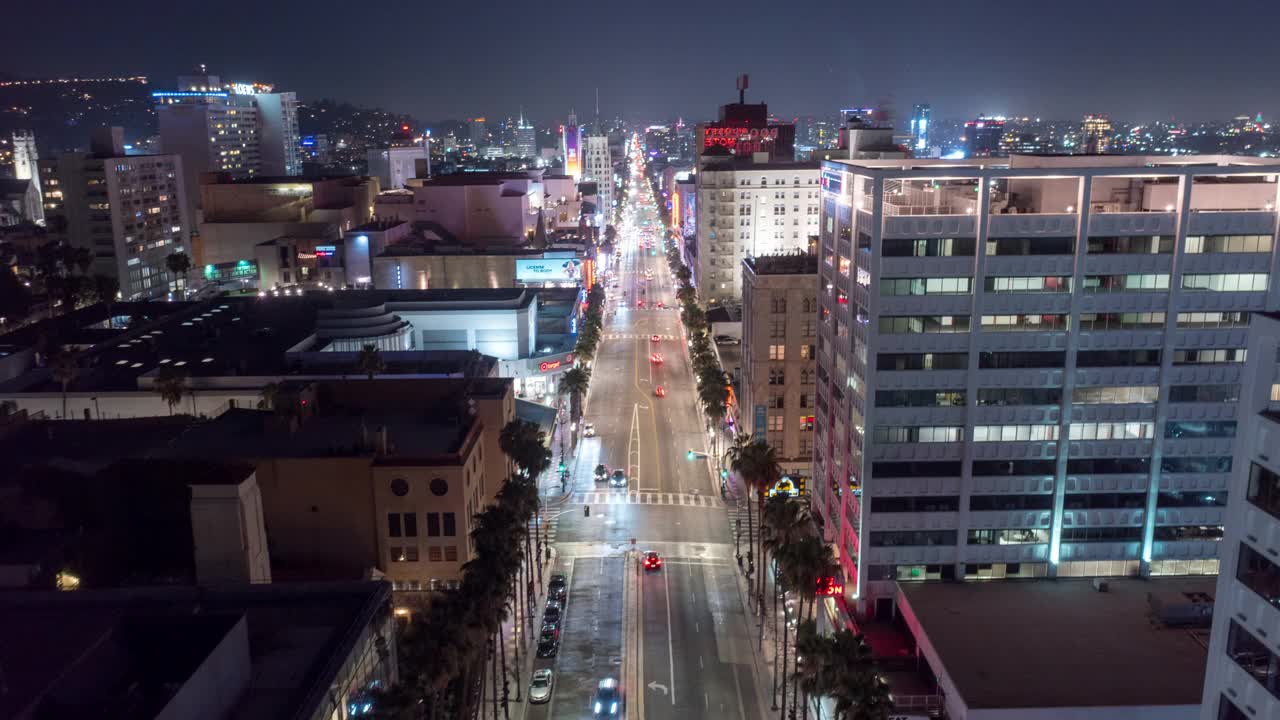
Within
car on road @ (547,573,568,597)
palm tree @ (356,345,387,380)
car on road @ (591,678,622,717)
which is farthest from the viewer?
palm tree @ (356,345,387,380)

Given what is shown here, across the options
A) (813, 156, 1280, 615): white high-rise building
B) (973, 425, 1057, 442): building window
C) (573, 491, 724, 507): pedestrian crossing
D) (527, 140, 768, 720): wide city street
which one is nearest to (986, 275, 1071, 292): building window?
(813, 156, 1280, 615): white high-rise building

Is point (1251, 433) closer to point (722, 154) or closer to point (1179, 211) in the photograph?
point (1179, 211)

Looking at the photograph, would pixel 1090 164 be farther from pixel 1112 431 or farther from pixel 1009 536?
pixel 1009 536

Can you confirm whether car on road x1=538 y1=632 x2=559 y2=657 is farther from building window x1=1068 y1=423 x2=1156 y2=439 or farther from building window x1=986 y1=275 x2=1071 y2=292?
building window x1=986 y1=275 x2=1071 y2=292

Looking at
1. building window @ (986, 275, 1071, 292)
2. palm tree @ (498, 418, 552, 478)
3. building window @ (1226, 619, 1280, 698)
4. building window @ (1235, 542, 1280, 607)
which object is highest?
building window @ (986, 275, 1071, 292)

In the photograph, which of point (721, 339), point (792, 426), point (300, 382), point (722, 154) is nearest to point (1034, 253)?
point (792, 426)

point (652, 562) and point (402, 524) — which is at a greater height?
point (402, 524)

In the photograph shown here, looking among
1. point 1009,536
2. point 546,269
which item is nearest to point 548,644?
point 1009,536
